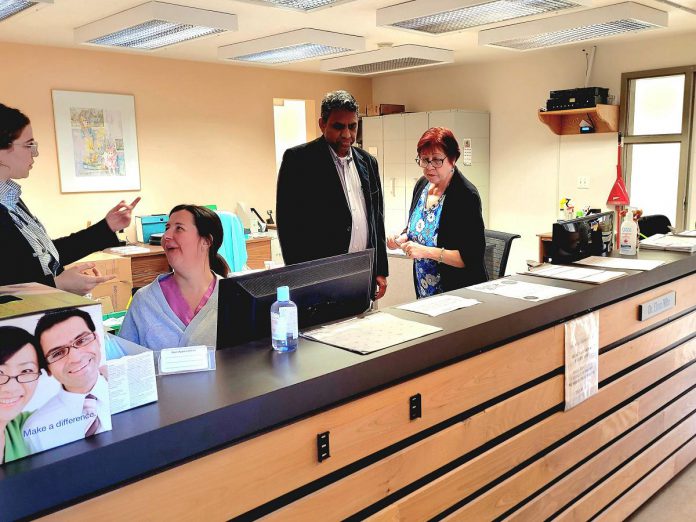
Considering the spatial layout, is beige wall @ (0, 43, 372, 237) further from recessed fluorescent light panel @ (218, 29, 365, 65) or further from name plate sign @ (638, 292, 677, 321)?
name plate sign @ (638, 292, 677, 321)

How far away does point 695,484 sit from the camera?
299 cm

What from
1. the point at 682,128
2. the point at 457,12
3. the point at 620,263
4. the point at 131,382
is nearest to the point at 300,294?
the point at 131,382

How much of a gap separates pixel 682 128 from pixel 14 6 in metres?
5.50

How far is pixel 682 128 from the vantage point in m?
5.85

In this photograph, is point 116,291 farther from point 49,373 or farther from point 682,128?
point 682,128

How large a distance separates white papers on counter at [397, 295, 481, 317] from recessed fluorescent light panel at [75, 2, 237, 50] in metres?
2.81

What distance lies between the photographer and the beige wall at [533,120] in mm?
6140

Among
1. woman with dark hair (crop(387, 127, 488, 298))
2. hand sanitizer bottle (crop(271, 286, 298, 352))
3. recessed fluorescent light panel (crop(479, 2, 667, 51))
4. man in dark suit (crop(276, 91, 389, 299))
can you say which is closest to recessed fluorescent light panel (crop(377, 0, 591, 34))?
recessed fluorescent light panel (crop(479, 2, 667, 51))

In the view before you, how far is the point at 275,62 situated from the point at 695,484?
4844 millimetres

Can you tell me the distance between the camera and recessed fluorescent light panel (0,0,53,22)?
354cm

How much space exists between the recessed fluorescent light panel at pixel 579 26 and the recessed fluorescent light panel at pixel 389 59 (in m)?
0.70

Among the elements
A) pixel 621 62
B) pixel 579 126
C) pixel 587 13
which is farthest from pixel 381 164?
pixel 587 13

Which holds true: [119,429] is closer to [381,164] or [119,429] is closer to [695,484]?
[695,484]

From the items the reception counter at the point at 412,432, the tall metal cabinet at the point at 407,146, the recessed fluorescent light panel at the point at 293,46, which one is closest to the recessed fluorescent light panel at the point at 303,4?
the recessed fluorescent light panel at the point at 293,46
